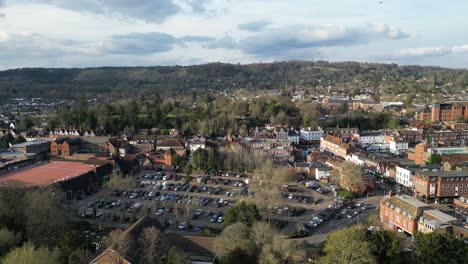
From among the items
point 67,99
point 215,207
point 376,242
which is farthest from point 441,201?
point 67,99

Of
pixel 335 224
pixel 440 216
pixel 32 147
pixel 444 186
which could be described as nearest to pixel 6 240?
pixel 335 224

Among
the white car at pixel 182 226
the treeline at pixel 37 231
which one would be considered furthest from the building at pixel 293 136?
the treeline at pixel 37 231

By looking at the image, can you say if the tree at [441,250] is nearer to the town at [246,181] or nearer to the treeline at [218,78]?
the town at [246,181]

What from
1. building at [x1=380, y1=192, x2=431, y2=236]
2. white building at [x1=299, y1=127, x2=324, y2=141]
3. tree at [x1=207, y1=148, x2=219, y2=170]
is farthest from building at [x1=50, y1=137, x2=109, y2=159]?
building at [x1=380, y1=192, x2=431, y2=236]

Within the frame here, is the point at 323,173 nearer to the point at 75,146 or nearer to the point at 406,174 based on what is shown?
the point at 406,174

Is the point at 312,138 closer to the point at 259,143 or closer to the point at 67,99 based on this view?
the point at 259,143
